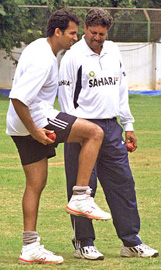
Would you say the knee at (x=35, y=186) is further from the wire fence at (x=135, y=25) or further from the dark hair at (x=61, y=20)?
the wire fence at (x=135, y=25)

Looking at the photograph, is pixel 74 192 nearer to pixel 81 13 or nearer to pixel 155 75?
pixel 81 13

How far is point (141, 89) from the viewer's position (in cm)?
3034

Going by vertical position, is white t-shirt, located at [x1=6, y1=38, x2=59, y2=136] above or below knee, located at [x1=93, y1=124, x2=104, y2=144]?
above

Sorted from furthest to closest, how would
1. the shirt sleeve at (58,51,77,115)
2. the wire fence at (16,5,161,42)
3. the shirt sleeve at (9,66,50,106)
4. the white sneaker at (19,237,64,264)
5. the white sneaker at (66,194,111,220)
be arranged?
the wire fence at (16,5,161,42), the shirt sleeve at (58,51,77,115), the white sneaker at (19,237,64,264), the white sneaker at (66,194,111,220), the shirt sleeve at (9,66,50,106)

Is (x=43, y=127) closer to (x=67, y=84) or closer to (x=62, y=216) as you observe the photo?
(x=67, y=84)

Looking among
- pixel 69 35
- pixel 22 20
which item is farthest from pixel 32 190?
pixel 22 20

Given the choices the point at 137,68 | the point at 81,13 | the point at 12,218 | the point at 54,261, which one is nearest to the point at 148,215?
the point at 12,218

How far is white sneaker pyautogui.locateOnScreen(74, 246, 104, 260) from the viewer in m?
5.45

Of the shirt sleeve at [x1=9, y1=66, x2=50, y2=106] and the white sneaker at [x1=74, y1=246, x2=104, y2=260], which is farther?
the white sneaker at [x1=74, y1=246, x2=104, y2=260]

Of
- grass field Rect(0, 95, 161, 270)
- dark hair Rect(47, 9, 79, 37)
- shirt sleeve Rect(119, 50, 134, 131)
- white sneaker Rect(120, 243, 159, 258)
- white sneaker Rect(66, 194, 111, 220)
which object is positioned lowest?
grass field Rect(0, 95, 161, 270)

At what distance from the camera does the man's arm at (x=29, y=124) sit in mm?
4945

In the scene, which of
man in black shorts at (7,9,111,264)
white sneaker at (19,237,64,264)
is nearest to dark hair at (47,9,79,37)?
man in black shorts at (7,9,111,264)

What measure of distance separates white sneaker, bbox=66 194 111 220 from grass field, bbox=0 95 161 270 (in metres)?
0.43

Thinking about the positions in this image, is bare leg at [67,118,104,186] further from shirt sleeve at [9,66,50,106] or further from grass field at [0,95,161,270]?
grass field at [0,95,161,270]
